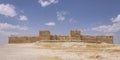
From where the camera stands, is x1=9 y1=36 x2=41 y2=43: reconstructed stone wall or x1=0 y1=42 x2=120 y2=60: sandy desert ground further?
x1=9 y1=36 x2=41 y2=43: reconstructed stone wall

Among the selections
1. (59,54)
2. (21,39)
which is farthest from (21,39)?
(59,54)

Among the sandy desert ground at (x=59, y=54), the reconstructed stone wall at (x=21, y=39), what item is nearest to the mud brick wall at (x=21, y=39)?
the reconstructed stone wall at (x=21, y=39)

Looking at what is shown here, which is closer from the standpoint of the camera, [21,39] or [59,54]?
[59,54]

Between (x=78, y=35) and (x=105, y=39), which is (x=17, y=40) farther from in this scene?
(x=105, y=39)

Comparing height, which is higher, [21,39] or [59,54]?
[21,39]

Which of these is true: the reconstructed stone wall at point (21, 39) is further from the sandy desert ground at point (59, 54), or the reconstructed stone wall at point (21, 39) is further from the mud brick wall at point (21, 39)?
the sandy desert ground at point (59, 54)

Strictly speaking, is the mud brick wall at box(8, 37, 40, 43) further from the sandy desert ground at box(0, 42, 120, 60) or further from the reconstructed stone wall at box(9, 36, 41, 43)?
the sandy desert ground at box(0, 42, 120, 60)

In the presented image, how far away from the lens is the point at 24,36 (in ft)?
137

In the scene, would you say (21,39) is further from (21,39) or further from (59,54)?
(59,54)

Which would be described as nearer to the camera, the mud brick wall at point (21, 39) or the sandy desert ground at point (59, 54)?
the sandy desert ground at point (59, 54)

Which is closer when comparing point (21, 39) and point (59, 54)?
point (59, 54)

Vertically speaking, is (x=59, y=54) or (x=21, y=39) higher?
(x=21, y=39)

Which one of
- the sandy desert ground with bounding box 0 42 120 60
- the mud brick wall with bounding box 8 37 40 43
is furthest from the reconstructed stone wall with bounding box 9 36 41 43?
the sandy desert ground with bounding box 0 42 120 60

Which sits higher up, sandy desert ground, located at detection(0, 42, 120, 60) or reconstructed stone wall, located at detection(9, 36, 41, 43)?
reconstructed stone wall, located at detection(9, 36, 41, 43)
